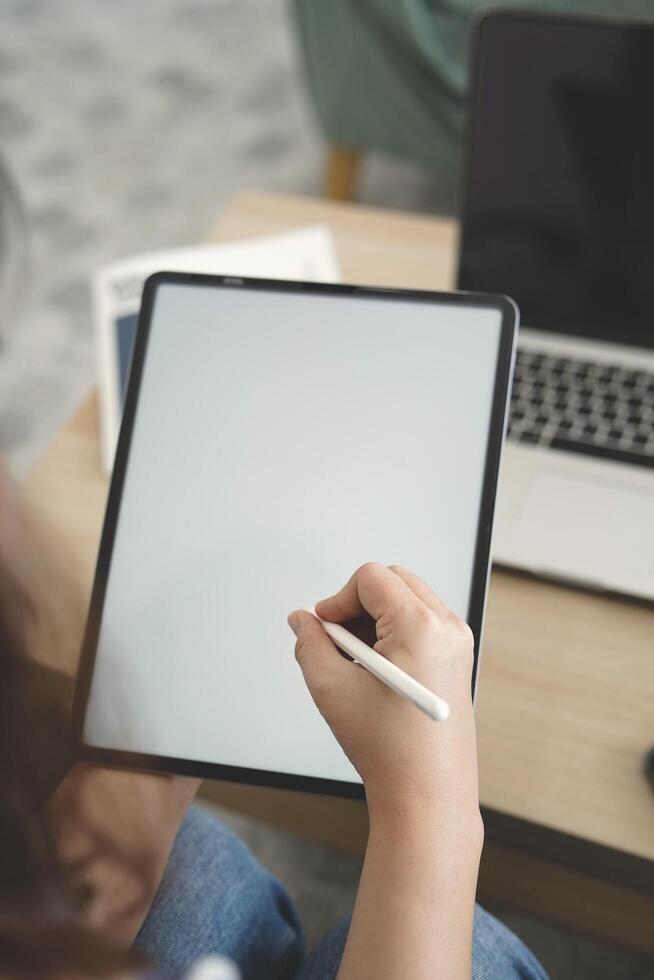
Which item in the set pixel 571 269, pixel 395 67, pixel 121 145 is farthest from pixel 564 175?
pixel 121 145

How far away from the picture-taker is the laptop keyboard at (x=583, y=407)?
2.14 ft

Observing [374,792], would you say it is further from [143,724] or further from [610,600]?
[610,600]

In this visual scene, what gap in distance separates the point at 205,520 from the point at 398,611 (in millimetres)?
163

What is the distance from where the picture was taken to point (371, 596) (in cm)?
41

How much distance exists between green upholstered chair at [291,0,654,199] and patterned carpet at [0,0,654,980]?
0.77ft

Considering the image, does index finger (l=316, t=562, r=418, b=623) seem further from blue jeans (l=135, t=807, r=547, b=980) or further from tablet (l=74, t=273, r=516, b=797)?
blue jeans (l=135, t=807, r=547, b=980)

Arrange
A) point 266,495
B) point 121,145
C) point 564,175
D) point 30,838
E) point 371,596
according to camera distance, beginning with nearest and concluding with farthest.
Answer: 1. point 30,838
2. point 371,596
3. point 266,495
4. point 564,175
5. point 121,145

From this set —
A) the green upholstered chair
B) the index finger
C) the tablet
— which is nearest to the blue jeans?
the tablet

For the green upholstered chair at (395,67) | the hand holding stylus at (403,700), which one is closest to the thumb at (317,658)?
the hand holding stylus at (403,700)

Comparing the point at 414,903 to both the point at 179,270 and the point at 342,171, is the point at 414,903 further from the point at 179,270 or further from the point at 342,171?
the point at 342,171

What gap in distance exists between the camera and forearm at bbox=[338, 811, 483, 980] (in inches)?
14.8

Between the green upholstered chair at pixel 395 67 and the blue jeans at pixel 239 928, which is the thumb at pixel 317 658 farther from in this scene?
the green upholstered chair at pixel 395 67

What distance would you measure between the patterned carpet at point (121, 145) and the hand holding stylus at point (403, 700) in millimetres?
985

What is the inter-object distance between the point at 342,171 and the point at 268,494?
119 cm
